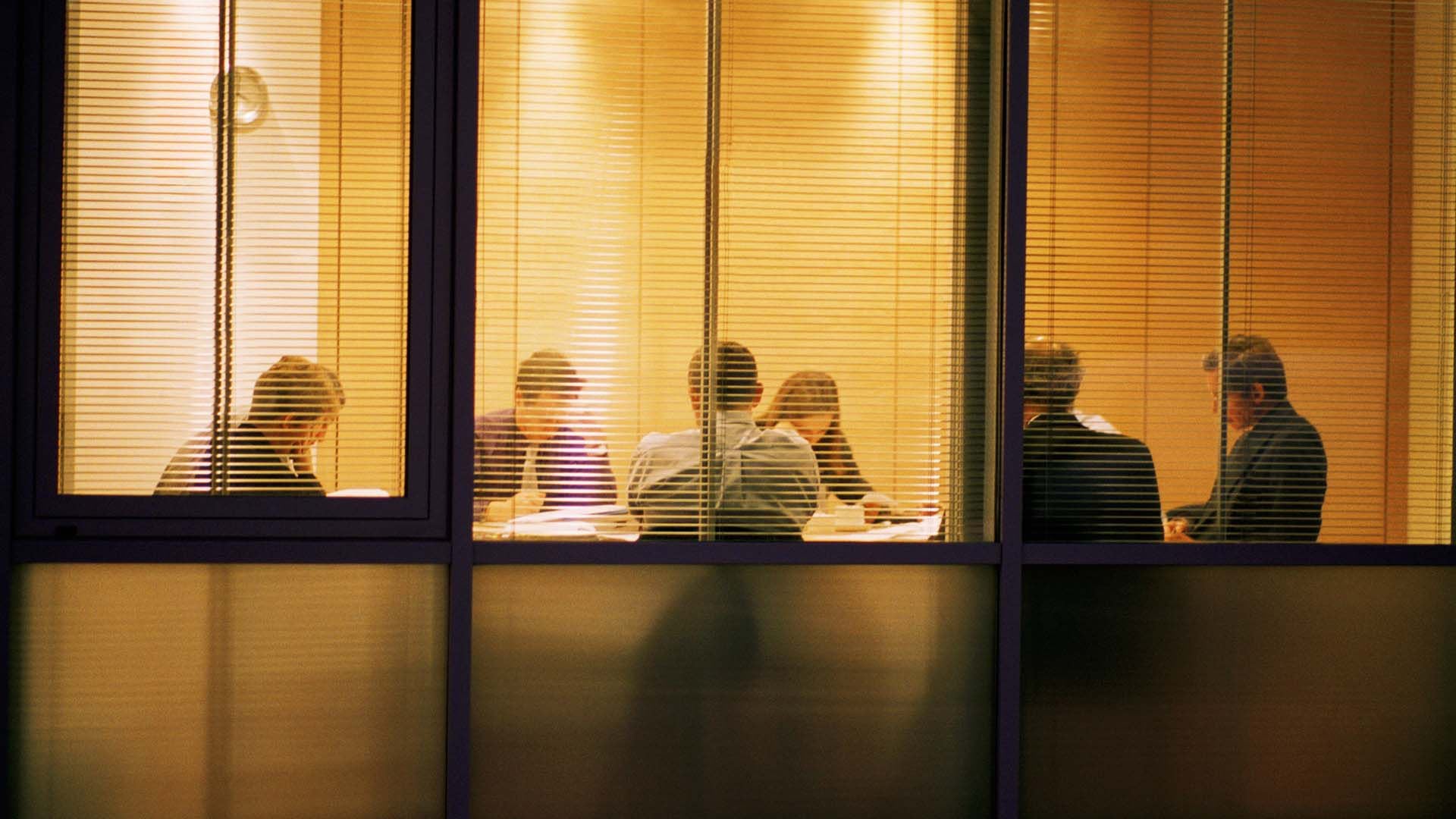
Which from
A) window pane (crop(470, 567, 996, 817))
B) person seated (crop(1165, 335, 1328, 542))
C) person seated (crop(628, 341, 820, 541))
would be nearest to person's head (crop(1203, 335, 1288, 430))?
person seated (crop(1165, 335, 1328, 542))

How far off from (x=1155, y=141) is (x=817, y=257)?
111 cm

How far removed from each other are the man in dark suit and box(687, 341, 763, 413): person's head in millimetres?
834

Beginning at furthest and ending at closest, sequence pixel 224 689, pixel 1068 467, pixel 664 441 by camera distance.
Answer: pixel 1068 467
pixel 664 441
pixel 224 689

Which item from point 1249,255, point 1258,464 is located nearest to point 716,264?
point 1249,255

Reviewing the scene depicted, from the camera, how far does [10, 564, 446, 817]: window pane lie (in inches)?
131

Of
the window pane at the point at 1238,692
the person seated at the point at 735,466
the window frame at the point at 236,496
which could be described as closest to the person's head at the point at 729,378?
the person seated at the point at 735,466

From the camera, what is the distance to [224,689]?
336 centimetres

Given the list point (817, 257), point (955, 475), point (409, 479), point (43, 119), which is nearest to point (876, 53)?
point (817, 257)

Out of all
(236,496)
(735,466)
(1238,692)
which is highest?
(735,466)

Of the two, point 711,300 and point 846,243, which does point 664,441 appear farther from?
point 846,243

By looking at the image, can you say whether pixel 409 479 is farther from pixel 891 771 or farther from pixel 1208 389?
pixel 1208 389

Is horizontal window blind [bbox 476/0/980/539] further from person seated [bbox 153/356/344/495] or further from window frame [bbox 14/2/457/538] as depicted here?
person seated [bbox 153/356/344/495]

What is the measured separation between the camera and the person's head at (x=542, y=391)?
11.2 ft

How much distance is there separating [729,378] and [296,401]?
1244mm
